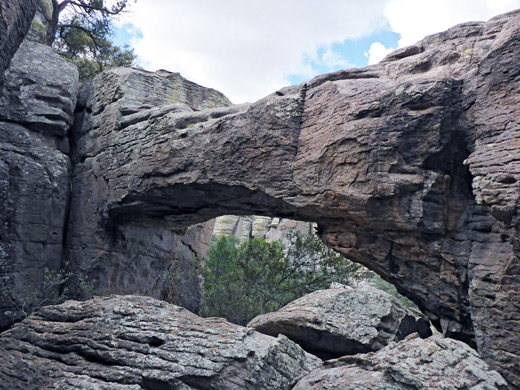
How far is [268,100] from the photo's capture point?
29.5 feet

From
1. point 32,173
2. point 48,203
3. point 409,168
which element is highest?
point 409,168

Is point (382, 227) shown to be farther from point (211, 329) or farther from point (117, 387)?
point (117, 387)

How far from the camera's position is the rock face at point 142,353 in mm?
6148

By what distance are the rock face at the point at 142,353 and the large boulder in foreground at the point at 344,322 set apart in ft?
2.87

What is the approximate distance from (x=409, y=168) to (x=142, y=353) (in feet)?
15.4

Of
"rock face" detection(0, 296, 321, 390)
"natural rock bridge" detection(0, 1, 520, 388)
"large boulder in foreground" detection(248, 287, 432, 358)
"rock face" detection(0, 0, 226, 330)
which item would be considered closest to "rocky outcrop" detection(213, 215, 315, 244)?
"rock face" detection(0, 0, 226, 330)

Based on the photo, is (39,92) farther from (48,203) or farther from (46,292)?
(46,292)

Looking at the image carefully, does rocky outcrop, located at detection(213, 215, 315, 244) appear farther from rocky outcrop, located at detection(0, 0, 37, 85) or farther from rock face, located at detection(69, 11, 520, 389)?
rocky outcrop, located at detection(0, 0, 37, 85)

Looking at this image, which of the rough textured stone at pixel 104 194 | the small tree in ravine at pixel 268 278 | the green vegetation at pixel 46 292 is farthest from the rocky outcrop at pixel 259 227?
the green vegetation at pixel 46 292

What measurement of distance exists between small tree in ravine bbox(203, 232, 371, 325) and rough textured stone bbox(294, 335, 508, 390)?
7.83 meters

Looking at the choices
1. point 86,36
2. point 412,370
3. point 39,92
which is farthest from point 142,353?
point 86,36

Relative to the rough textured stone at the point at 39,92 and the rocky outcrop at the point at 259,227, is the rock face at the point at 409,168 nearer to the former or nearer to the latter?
the rough textured stone at the point at 39,92

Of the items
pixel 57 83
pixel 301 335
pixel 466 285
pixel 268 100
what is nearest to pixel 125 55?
pixel 57 83

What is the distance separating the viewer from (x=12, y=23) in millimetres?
8938
